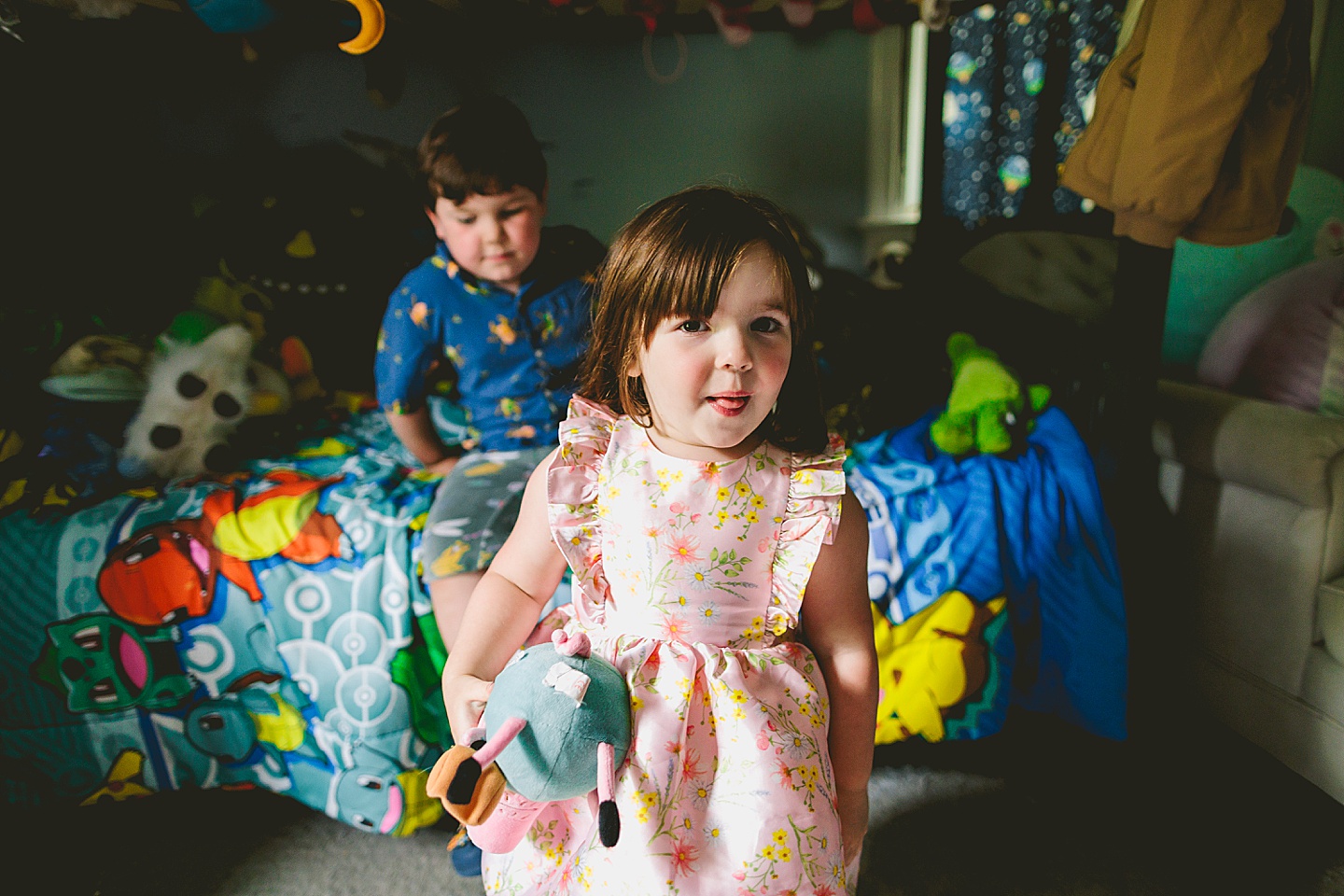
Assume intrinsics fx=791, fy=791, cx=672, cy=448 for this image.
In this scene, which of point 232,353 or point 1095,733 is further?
point 232,353

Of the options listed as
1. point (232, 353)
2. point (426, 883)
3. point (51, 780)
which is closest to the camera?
point (426, 883)

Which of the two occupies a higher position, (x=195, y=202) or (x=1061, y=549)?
(x=195, y=202)

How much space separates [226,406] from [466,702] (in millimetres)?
910

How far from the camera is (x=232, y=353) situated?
1397mm

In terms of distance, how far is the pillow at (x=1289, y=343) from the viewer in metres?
1.33

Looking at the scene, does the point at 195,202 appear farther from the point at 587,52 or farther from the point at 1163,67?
the point at 1163,67

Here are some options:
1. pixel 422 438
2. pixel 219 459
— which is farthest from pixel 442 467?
pixel 219 459

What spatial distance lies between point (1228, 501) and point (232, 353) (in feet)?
5.48

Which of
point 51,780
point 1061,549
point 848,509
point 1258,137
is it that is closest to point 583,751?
point 848,509

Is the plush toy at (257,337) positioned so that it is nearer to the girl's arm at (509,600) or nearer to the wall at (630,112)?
the wall at (630,112)

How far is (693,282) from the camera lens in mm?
616

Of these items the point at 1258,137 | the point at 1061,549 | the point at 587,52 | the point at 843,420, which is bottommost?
the point at 1061,549

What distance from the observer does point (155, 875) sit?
1.08 meters

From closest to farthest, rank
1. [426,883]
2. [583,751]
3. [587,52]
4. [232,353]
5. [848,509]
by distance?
[583,751], [848,509], [426,883], [232,353], [587,52]
